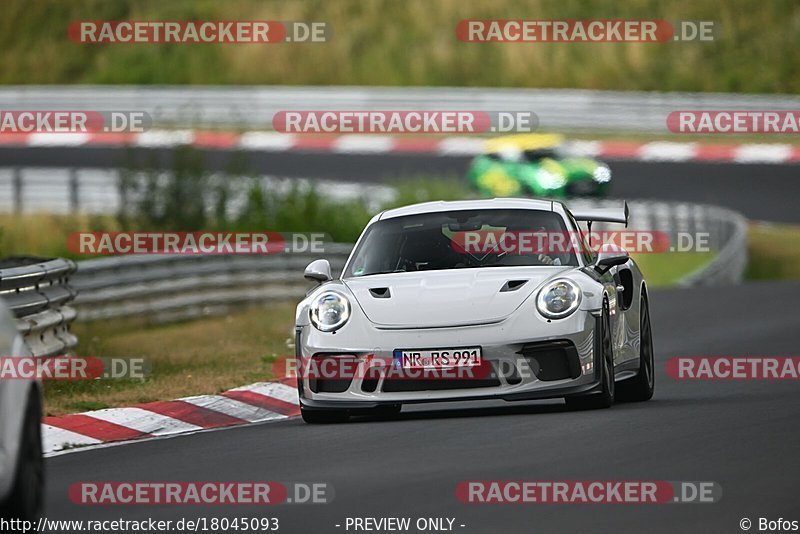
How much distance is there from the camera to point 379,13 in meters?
50.8

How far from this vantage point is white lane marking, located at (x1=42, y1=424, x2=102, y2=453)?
1014cm

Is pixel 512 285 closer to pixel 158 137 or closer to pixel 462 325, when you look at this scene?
pixel 462 325

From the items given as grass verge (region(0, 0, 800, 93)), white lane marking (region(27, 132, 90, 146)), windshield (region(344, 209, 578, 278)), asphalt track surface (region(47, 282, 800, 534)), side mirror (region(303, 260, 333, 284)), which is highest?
grass verge (region(0, 0, 800, 93))

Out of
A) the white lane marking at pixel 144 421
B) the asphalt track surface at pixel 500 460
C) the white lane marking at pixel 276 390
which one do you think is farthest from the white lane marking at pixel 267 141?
the white lane marking at pixel 144 421

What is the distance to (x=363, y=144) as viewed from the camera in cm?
4038

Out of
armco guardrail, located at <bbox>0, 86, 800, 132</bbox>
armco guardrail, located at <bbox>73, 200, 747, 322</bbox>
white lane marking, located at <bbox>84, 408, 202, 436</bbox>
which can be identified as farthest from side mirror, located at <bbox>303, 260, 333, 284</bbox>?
armco guardrail, located at <bbox>0, 86, 800, 132</bbox>

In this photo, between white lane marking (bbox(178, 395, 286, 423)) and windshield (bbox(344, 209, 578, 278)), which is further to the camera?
white lane marking (bbox(178, 395, 286, 423))

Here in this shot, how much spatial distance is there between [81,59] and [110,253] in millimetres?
28683

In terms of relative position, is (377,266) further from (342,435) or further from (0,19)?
(0,19)

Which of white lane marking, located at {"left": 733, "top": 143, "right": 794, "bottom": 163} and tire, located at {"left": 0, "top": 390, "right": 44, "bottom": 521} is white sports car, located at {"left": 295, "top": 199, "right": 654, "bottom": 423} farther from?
white lane marking, located at {"left": 733, "top": 143, "right": 794, "bottom": 163}

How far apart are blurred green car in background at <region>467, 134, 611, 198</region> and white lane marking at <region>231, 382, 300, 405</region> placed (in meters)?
20.1

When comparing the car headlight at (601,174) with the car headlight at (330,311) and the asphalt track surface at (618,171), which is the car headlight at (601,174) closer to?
the asphalt track surface at (618,171)

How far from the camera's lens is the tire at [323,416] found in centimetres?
1061

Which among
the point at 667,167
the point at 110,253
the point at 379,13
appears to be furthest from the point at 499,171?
the point at 379,13
